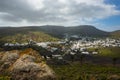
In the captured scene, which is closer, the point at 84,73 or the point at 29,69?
the point at 29,69

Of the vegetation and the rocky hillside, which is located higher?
the rocky hillside

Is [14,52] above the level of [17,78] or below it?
above

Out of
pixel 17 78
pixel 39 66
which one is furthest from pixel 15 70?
pixel 39 66

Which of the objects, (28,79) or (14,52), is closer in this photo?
(28,79)

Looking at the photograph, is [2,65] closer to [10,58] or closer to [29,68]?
[10,58]

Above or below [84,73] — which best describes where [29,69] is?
above

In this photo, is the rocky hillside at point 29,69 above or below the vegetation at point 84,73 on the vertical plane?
above

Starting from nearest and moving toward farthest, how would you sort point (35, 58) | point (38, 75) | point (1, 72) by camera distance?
point (38, 75)
point (35, 58)
point (1, 72)

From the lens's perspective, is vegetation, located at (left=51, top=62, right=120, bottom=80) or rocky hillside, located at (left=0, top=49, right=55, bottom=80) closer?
rocky hillside, located at (left=0, top=49, right=55, bottom=80)

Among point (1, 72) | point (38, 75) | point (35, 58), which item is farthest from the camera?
point (1, 72)

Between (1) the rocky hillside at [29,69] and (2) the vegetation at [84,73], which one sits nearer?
(1) the rocky hillside at [29,69]

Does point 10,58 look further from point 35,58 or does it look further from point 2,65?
point 35,58
